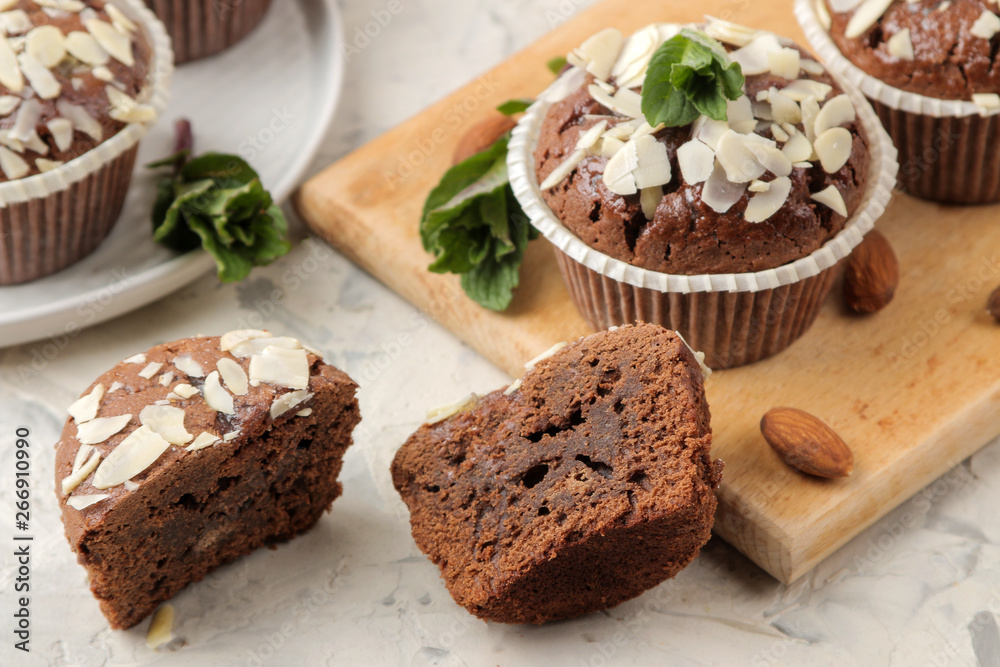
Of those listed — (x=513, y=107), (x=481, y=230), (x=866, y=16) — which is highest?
(x=866, y=16)

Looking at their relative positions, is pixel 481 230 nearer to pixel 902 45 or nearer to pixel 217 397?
pixel 217 397

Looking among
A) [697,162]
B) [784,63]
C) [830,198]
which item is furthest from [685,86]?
[830,198]

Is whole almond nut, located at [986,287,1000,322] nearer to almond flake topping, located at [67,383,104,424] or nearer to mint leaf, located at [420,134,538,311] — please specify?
mint leaf, located at [420,134,538,311]

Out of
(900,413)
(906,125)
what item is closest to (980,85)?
(906,125)

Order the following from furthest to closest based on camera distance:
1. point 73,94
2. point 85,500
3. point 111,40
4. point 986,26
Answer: point 111,40
point 73,94
point 986,26
point 85,500

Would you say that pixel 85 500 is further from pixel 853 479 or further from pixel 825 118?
pixel 825 118

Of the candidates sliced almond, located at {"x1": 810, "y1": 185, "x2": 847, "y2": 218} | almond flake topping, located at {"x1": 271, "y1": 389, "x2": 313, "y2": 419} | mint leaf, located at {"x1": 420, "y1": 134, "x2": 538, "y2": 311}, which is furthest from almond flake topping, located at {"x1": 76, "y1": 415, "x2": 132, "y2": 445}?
sliced almond, located at {"x1": 810, "y1": 185, "x2": 847, "y2": 218}

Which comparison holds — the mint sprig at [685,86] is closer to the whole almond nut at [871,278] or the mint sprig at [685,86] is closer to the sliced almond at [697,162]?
the sliced almond at [697,162]
